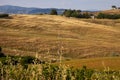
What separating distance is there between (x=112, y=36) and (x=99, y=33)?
5.30 metres

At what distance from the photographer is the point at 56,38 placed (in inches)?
3260

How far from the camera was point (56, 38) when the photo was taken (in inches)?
3260

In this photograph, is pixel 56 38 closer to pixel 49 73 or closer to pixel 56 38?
pixel 56 38

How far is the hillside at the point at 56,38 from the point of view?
2968 inches

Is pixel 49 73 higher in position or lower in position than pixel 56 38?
higher

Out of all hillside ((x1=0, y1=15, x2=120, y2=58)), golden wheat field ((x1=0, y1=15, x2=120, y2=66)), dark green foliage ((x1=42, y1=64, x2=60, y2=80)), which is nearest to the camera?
dark green foliage ((x1=42, y1=64, x2=60, y2=80))

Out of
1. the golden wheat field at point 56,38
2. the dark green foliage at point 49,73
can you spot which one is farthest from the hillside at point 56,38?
the dark green foliage at point 49,73

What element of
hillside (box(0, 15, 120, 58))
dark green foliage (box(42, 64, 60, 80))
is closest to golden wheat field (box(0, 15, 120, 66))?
hillside (box(0, 15, 120, 58))

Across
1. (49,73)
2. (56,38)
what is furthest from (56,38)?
(49,73)

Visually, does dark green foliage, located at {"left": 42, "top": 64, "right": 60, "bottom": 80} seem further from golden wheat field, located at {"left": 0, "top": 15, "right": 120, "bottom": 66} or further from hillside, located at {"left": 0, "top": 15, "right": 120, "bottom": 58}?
golden wheat field, located at {"left": 0, "top": 15, "right": 120, "bottom": 66}

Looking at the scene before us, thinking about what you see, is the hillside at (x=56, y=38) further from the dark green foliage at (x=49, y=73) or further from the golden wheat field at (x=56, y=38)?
the dark green foliage at (x=49, y=73)

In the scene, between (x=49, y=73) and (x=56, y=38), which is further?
(x=56, y=38)

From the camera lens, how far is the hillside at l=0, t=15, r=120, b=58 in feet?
247

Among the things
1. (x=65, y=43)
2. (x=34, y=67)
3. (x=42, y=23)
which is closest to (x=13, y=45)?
(x=65, y=43)
